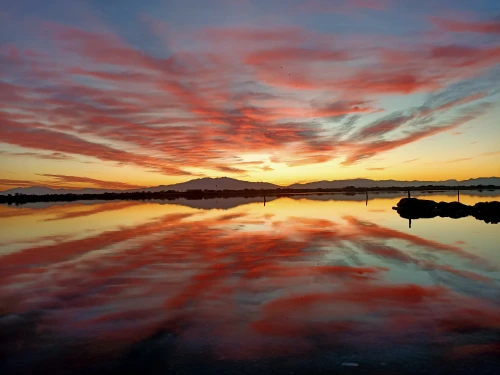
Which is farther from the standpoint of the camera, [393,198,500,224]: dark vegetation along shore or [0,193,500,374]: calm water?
[393,198,500,224]: dark vegetation along shore

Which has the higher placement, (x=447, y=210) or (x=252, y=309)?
(x=447, y=210)

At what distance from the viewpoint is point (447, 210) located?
5059cm

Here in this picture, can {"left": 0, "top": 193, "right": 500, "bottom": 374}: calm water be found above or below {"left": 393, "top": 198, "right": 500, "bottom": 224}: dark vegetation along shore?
below

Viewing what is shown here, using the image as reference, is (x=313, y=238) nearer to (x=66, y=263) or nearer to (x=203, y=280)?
(x=203, y=280)

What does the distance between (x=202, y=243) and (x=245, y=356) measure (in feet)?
57.0

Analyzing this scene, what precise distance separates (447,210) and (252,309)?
46433 millimetres

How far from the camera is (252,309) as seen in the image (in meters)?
11.8

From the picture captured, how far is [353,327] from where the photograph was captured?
10.2m

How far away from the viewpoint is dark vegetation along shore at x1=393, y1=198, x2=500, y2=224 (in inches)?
1790

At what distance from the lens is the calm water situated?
832cm

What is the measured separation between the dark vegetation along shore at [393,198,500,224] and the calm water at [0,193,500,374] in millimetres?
24455

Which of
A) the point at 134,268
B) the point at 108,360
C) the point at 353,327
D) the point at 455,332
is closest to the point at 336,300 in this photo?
the point at 353,327

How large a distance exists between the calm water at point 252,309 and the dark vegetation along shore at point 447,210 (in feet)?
80.2

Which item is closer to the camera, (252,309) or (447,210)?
(252,309)
